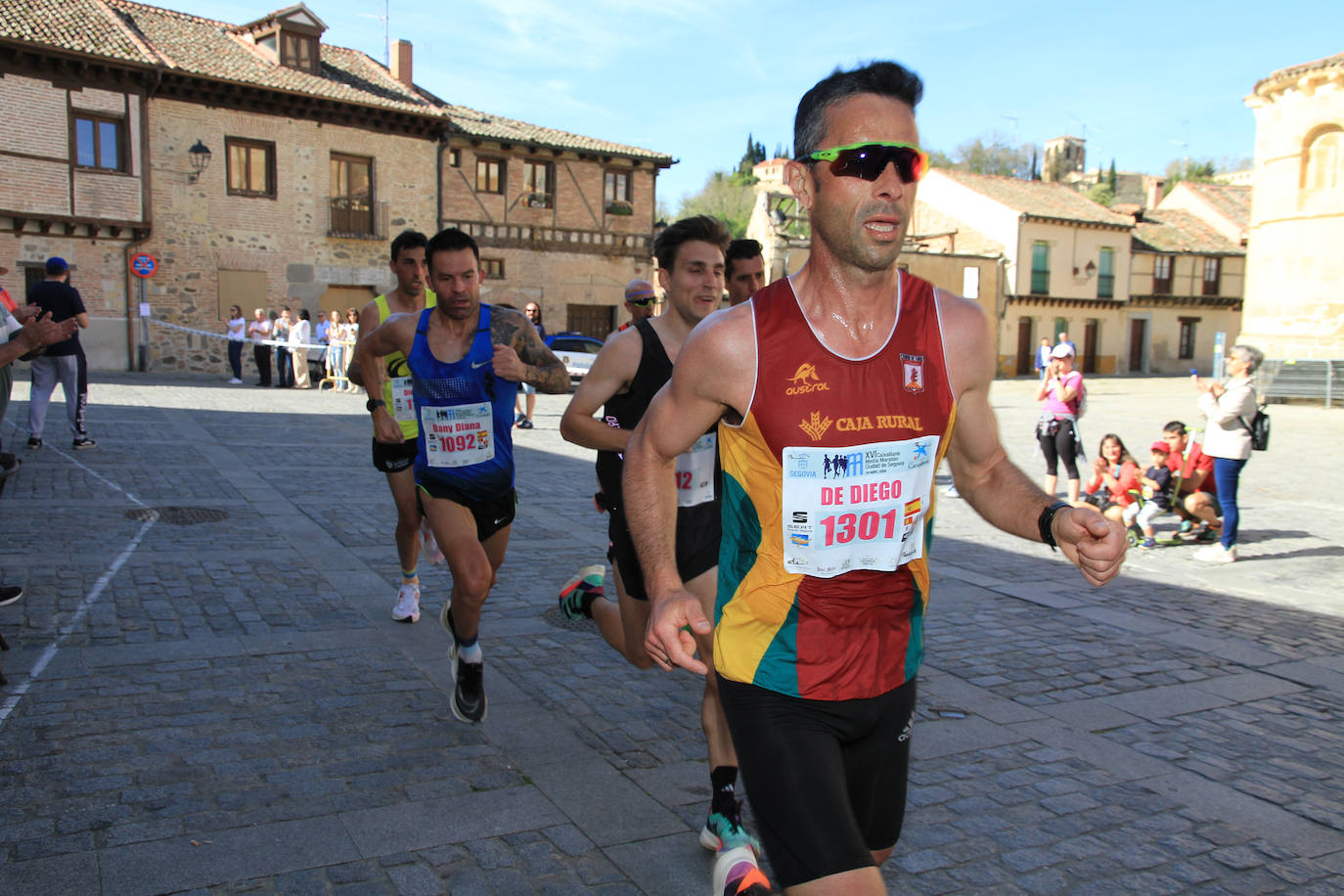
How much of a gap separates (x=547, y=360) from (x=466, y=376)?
0.40m

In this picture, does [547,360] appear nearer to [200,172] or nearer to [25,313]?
[25,313]

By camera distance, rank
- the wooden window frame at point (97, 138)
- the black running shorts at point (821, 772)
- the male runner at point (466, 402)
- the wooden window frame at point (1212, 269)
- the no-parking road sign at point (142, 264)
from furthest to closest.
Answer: the wooden window frame at point (1212, 269) → the no-parking road sign at point (142, 264) → the wooden window frame at point (97, 138) → the male runner at point (466, 402) → the black running shorts at point (821, 772)

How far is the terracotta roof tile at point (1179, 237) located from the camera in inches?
2120

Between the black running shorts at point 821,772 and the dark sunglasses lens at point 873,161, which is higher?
the dark sunglasses lens at point 873,161

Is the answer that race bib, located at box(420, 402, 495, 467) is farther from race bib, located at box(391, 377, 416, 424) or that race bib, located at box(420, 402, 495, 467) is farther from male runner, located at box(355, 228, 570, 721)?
race bib, located at box(391, 377, 416, 424)

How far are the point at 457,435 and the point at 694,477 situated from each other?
141cm

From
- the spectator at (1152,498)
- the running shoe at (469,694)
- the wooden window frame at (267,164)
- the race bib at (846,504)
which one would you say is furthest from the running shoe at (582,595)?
the wooden window frame at (267,164)

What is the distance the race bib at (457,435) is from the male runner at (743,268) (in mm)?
1406

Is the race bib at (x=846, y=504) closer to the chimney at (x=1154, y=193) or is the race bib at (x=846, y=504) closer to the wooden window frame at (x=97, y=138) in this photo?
the wooden window frame at (x=97, y=138)

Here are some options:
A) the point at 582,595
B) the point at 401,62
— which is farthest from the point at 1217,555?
the point at 401,62

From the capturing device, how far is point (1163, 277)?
5400cm

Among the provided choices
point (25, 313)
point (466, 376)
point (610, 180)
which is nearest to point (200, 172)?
point (610, 180)

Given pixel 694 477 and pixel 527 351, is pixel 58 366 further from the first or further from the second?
pixel 694 477

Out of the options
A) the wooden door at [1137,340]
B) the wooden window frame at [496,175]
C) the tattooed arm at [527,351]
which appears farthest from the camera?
the wooden door at [1137,340]
